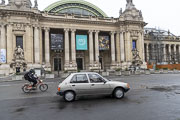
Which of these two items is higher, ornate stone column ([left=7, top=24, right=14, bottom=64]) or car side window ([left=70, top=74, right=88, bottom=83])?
ornate stone column ([left=7, top=24, right=14, bottom=64])

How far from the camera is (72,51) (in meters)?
40.8

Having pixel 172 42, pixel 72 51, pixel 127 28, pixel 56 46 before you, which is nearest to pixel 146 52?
pixel 172 42

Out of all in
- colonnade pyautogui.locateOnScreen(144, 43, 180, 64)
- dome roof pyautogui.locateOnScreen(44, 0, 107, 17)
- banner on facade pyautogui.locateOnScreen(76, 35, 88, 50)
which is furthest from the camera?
colonnade pyautogui.locateOnScreen(144, 43, 180, 64)

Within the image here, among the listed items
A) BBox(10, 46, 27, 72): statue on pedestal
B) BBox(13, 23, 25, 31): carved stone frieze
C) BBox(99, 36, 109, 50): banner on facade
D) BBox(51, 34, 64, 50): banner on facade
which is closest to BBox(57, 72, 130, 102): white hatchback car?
BBox(10, 46, 27, 72): statue on pedestal

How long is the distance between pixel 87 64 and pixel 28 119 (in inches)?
1580

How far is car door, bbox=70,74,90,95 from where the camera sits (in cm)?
786

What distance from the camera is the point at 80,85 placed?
7.88 metres

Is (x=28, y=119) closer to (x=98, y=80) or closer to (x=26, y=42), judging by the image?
(x=98, y=80)

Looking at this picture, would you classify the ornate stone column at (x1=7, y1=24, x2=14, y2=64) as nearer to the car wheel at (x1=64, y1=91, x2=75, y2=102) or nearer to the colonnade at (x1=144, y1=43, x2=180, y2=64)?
the car wheel at (x1=64, y1=91, x2=75, y2=102)

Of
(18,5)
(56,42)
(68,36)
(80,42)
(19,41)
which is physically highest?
(18,5)

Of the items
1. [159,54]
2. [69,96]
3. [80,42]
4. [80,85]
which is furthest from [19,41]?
[159,54]

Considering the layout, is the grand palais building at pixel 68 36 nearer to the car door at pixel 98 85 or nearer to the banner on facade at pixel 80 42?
the banner on facade at pixel 80 42

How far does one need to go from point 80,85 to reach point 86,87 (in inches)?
13.1

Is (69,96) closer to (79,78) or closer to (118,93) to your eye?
(79,78)
